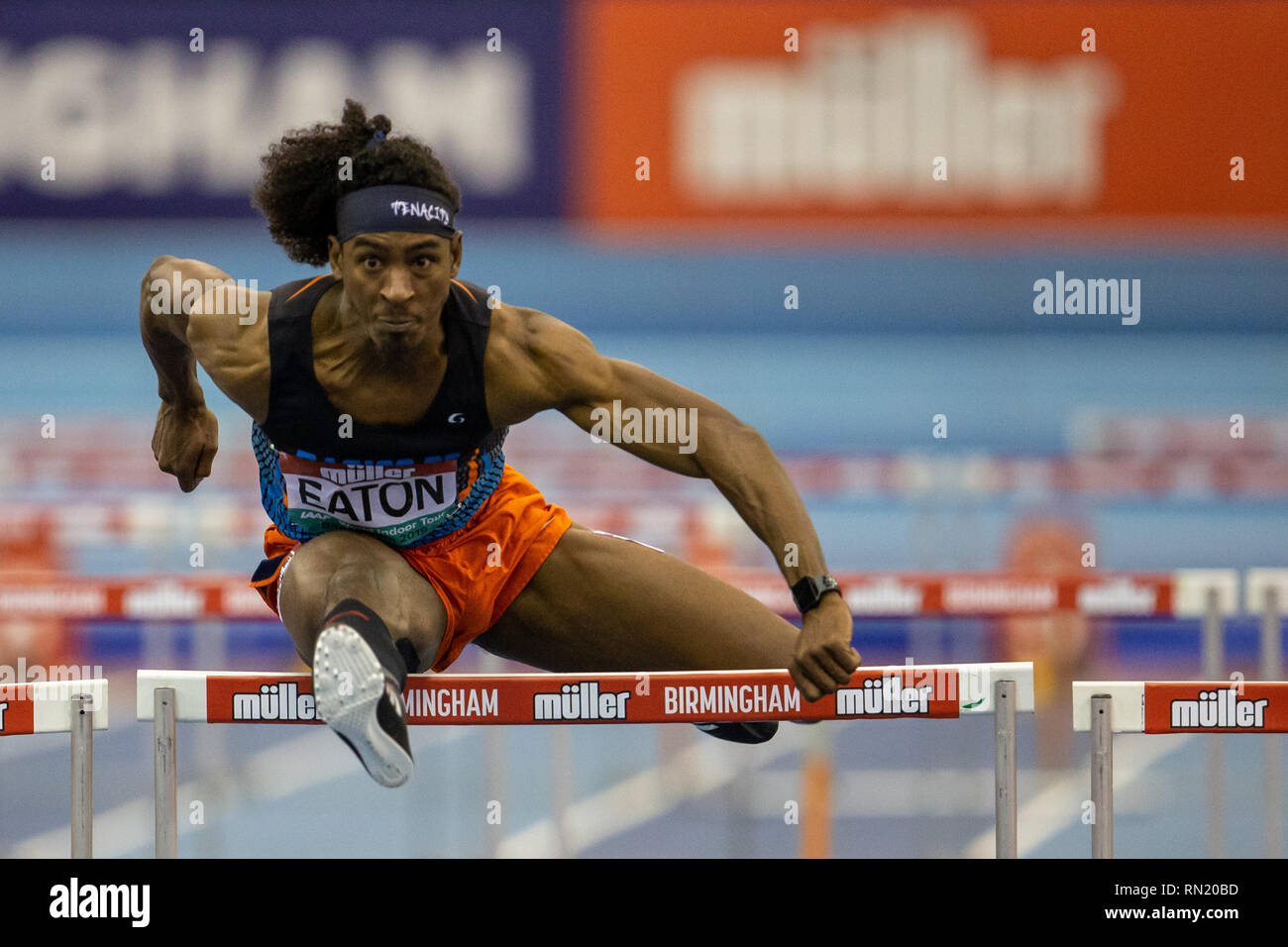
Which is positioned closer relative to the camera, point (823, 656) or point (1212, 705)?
point (823, 656)

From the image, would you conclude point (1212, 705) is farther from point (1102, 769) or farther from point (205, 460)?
point (205, 460)

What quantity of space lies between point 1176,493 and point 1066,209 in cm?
261

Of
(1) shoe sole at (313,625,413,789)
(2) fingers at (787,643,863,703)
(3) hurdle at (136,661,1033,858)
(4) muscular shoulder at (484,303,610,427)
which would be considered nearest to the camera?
(1) shoe sole at (313,625,413,789)

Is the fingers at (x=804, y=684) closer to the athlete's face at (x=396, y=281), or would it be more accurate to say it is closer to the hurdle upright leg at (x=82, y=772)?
the athlete's face at (x=396, y=281)

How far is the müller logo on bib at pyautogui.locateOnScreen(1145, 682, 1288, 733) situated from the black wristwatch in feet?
2.26

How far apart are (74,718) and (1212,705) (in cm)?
235

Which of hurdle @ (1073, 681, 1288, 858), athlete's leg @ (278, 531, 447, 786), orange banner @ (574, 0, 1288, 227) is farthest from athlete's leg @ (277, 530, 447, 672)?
orange banner @ (574, 0, 1288, 227)

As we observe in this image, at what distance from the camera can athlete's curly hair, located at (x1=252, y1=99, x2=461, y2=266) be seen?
315 cm

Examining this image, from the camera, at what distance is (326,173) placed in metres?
3.26
